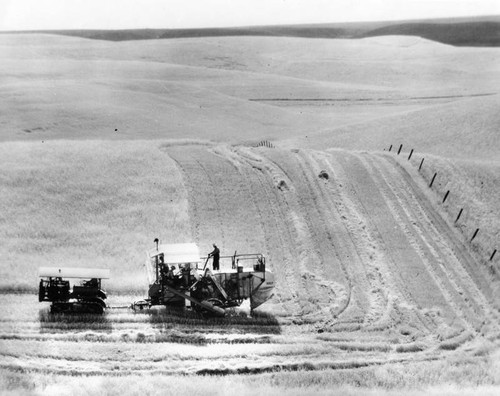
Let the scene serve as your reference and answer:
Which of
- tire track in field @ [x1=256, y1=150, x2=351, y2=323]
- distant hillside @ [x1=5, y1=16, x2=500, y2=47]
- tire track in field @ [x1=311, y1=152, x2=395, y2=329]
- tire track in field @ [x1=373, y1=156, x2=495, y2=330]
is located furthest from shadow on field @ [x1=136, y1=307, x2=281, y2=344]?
distant hillside @ [x1=5, y1=16, x2=500, y2=47]

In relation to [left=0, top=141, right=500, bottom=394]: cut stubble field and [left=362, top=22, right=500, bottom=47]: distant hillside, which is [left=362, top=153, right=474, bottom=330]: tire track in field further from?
[left=362, top=22, right=500, bottom=47]: distant hillside

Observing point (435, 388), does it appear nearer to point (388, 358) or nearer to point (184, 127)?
point (388, 358)

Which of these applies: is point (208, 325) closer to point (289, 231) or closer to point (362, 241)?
point (289, 231)

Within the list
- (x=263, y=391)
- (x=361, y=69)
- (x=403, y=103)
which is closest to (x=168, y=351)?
(x=263, y=391)

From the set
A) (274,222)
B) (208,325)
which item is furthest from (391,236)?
(208,325)

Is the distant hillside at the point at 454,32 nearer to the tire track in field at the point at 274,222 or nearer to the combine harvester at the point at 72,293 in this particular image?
the tire track in field at the point at 274,222
